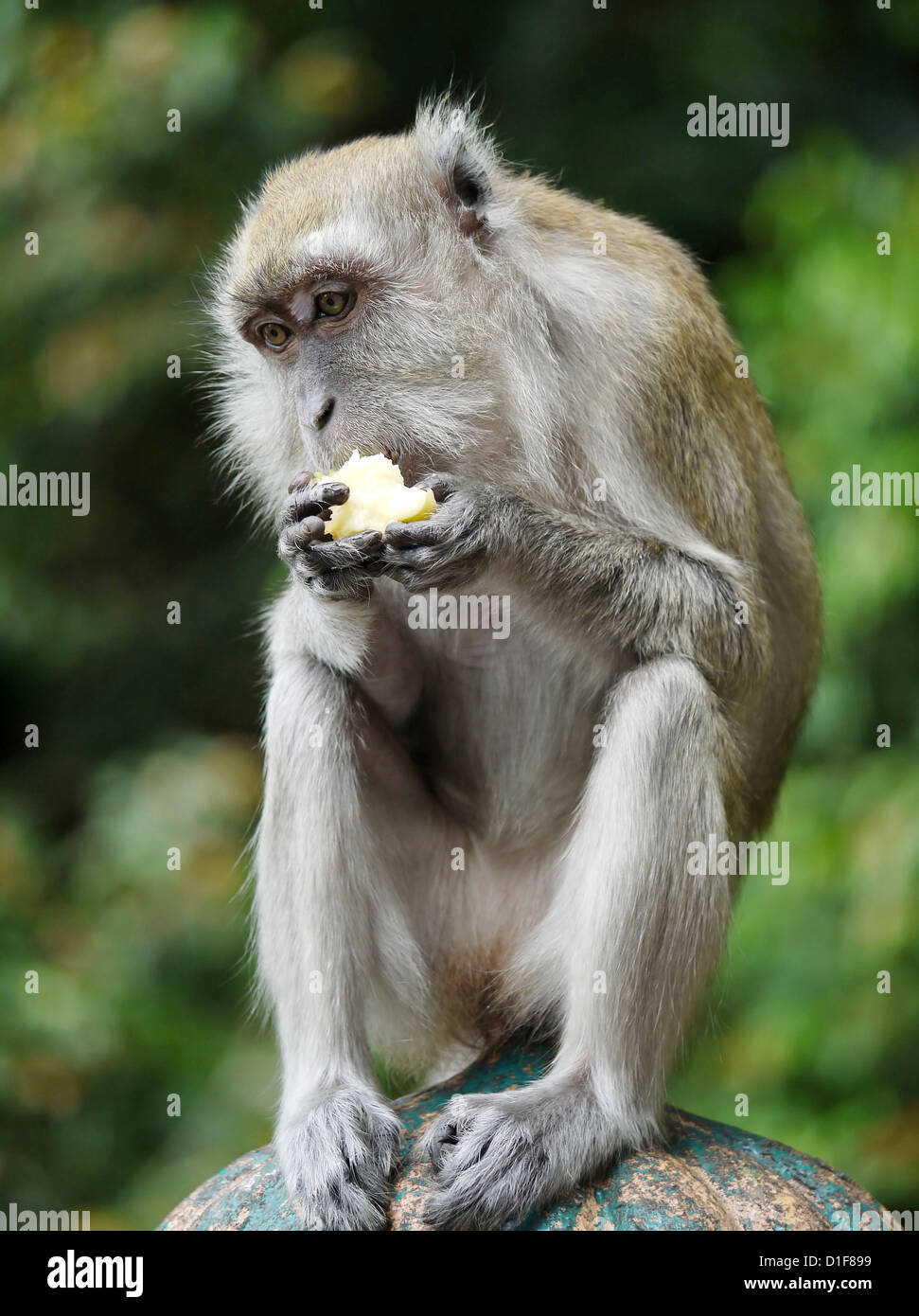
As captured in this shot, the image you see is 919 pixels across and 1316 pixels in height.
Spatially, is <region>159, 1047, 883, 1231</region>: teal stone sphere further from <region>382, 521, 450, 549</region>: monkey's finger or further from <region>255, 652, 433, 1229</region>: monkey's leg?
<region>382, 521, 450, 549</region>: monkey's finger

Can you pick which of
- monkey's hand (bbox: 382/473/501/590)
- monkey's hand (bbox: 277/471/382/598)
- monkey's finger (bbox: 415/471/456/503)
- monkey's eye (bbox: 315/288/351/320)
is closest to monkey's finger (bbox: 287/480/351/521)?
monkey's hand (bbox: 277/471/382/598)

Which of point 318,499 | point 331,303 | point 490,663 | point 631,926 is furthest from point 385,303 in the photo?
point 631,926

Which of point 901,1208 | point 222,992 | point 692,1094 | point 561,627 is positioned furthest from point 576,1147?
point 222,992

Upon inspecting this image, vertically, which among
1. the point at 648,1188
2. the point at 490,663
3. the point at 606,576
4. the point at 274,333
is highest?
the point at 274,333

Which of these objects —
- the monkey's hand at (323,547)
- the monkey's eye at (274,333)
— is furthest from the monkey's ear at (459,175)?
the monkey's hand at (323,547)

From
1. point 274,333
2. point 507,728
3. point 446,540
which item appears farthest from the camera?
point 507,728

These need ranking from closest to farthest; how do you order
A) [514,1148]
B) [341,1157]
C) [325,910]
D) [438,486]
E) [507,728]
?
[514,1148]
[341,1157]
[438,486]
[325,910]
[507,728]

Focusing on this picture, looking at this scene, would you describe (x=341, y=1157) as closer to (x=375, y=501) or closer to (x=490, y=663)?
(x=490, y=663)
